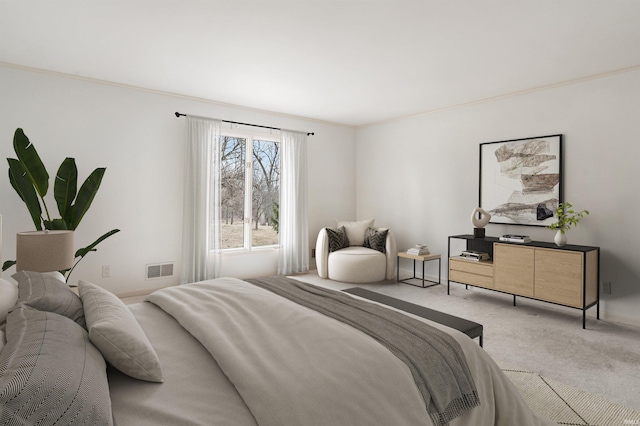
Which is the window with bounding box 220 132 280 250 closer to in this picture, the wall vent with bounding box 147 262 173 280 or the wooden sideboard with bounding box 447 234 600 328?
the wall vent with bounding box 147 262 173 280

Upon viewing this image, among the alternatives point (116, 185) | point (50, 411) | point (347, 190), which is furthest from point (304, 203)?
point (50, 411)

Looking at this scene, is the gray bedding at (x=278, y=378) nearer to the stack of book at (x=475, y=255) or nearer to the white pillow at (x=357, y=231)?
the stack of book at (x=475, y=255)

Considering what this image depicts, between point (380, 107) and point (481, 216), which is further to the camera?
point (380, 107)

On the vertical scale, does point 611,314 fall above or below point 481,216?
below

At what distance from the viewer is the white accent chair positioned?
17.1ft

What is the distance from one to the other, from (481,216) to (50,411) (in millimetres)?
4604

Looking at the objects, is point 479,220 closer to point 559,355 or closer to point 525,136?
point 525,136

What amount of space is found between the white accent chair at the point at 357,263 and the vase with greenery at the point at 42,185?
311cm

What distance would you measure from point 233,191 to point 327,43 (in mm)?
2832

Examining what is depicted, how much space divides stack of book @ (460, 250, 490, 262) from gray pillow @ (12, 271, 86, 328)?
4.14 meters

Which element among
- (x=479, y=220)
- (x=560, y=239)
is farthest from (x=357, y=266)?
(x=560, y=239)

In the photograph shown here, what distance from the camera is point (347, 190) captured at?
21.5 ft

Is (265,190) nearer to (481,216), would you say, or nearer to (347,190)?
(347,190)

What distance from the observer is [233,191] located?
17.5ft
